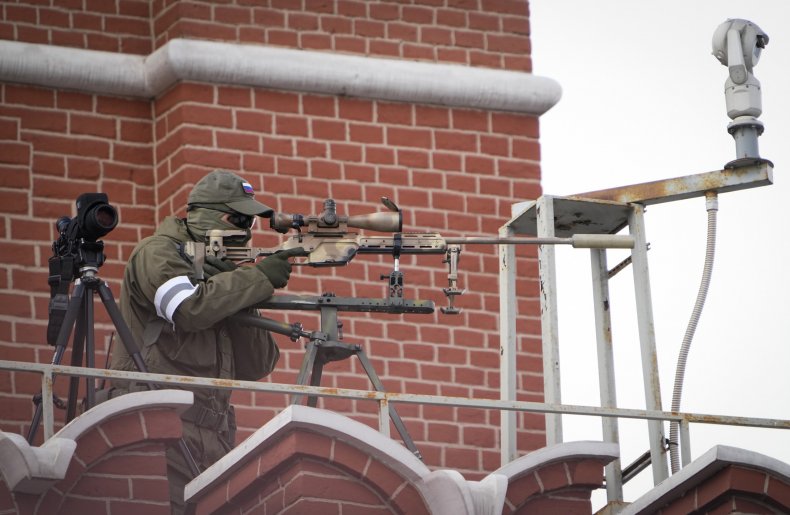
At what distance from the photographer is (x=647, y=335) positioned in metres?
12.0

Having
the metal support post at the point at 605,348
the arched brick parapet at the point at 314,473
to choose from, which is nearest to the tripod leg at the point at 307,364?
the arched brick parapet at the point at 314,473

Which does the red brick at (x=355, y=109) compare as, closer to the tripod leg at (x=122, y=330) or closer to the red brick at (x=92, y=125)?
the red brick at (x=92, y=125)

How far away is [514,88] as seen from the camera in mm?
14312

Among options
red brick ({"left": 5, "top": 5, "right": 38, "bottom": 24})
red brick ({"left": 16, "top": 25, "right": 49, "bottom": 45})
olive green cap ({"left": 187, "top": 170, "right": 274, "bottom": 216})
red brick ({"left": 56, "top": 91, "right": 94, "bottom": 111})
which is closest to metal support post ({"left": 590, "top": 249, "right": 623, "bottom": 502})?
olive green cap ({"left": 187, "top": 170, "right": 274, "bottom": 216})

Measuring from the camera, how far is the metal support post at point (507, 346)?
38.5 feet

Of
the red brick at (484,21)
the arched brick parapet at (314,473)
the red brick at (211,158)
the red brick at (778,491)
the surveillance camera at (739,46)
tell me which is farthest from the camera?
the red brick at (484,21)

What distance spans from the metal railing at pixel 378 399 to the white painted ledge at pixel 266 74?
3.39 metres

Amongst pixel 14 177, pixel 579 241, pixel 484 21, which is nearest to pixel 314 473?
pixel 579 241

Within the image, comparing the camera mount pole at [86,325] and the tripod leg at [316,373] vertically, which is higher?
the camera mount pole at [86,325]

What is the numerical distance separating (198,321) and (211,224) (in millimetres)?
792

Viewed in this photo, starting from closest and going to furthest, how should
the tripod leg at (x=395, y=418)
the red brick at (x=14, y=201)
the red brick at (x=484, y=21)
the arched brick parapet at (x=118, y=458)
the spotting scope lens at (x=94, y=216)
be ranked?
the arched brick parapet at (x=118, y=458) → the spotting scope lens at (x=94, y=216) → the tripod leg at (x=395, y=418) → the red brick at (x=14, y=201) → the red brick at (x=484, y=21)

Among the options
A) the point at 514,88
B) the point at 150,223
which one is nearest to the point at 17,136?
the point at 150,223

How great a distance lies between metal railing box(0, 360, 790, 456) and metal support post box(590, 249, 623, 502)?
0.43 metres

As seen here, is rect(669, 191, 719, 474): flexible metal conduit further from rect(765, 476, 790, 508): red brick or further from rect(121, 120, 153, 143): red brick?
rect(121, 120, 153, 143): red brick
